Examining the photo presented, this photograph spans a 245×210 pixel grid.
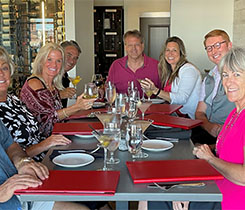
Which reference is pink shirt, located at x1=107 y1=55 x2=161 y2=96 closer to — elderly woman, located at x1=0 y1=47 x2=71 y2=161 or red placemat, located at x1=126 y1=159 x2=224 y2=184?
elderly woman, located at x1=0 y1=47 x2=71 y2=161

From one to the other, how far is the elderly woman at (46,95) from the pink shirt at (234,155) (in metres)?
1.10

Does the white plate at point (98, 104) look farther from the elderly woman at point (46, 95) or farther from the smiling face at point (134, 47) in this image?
the smiling face at point (134, 47)

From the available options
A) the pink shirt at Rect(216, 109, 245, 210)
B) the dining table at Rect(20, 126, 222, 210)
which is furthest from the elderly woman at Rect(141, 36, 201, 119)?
the dining table at Rect(20, 126, 222, 210)

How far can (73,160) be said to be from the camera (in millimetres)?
1560

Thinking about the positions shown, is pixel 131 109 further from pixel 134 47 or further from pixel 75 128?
pixel 134 47

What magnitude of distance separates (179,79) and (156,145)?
5.14 feet

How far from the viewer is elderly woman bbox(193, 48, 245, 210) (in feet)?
4.88

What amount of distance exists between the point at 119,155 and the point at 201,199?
56 centimetres

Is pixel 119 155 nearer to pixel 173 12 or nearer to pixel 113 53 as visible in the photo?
pixel 173 12

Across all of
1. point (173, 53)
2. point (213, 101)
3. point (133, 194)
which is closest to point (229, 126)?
point (133, 194)

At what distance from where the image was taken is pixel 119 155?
1655 mm

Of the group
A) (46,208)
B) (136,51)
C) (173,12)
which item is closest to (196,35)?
(173,12)

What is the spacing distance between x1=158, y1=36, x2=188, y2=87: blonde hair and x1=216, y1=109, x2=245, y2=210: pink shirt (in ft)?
5.47

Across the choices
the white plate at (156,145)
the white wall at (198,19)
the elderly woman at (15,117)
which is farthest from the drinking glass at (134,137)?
the white wall at (198,19)
